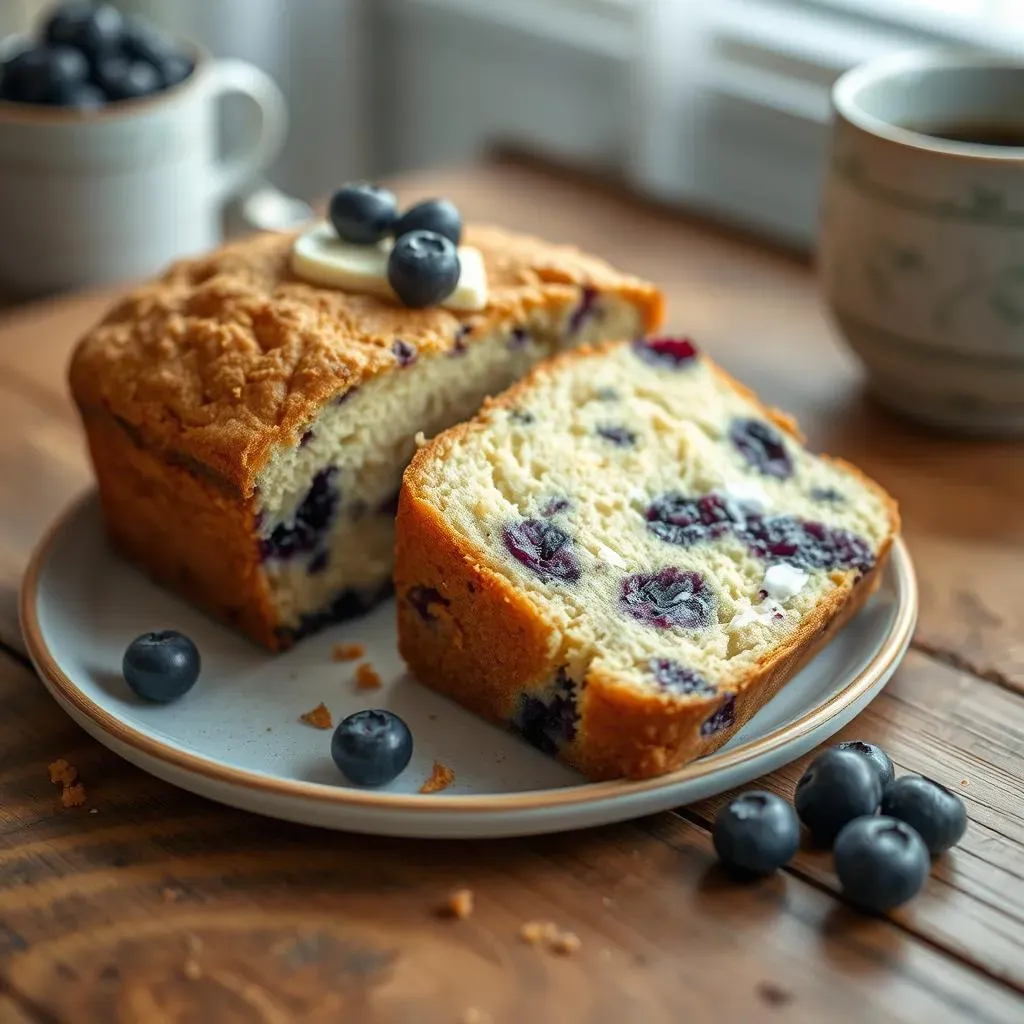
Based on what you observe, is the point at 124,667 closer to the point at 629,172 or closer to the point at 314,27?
the point at 629,172

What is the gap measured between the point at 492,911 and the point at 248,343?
967mm

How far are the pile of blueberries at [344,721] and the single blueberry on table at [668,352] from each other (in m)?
0.82

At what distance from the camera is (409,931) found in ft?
5.28

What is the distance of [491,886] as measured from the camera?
1.68m

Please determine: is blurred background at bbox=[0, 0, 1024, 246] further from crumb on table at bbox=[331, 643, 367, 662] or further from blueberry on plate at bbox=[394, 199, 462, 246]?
crumb on table at bbox=[331, 643, 367, 662]

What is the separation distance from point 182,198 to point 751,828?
7.61 feet

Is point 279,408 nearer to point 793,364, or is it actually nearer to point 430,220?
point 430,220

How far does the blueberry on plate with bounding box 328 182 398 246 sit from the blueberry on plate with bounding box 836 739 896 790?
115cm

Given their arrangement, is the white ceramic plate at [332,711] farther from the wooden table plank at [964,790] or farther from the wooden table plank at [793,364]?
the wooden table plank at [793,364]

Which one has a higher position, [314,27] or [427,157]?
[314,27]

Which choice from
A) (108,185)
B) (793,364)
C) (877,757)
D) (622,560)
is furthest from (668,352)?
(108,185)

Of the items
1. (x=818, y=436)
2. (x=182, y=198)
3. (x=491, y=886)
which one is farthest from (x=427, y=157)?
(x=491, y=886)

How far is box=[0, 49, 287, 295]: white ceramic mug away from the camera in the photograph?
3.13 m

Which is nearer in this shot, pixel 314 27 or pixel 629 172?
pixel 629 172
